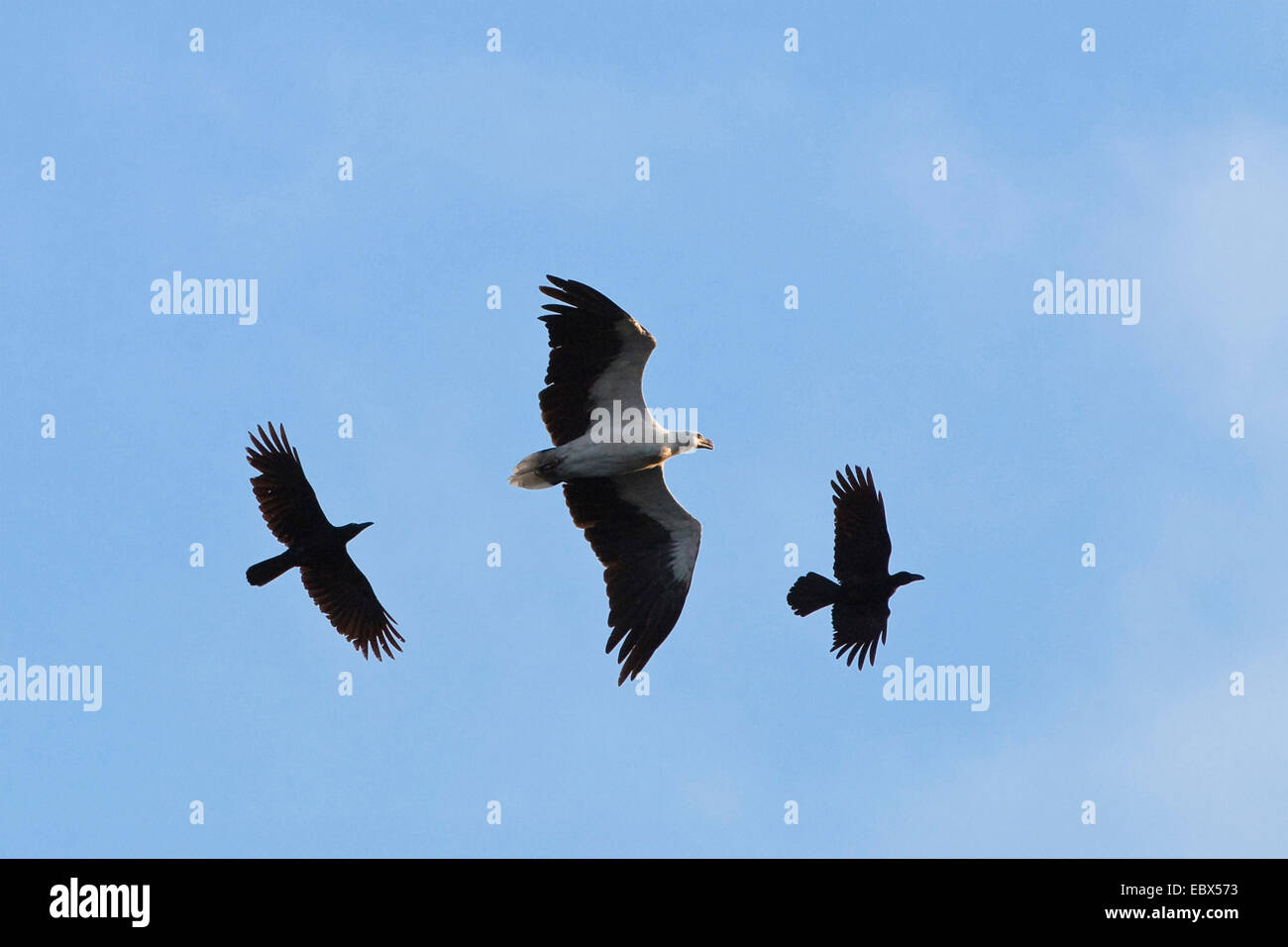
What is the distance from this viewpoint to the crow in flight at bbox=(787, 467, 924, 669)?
72.9 feet

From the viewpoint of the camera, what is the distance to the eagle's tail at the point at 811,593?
72.4 feet

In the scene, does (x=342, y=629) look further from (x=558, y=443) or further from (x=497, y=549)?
(x=558, y=443)

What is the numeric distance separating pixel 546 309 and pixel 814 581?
4.94 m

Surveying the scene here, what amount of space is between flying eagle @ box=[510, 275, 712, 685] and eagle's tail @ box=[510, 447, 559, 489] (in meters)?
0.01

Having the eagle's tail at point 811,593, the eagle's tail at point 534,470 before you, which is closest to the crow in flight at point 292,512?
the eagle's tail at point 534,470

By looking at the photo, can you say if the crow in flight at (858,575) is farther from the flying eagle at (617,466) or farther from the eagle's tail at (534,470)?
the eagle's tail at (534,470)

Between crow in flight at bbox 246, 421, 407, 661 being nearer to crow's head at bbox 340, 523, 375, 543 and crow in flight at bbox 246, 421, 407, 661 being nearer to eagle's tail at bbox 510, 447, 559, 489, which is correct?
crow's head at bbox 340, 523, 375, 543

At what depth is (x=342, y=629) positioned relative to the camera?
79.6 ft

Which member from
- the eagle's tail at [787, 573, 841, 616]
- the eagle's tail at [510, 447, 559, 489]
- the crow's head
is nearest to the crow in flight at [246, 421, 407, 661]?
the crow's head

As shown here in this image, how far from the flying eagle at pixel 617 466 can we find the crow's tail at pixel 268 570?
3.44m

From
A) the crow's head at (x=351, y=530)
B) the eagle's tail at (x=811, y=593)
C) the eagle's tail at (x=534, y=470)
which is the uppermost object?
the eagle's tail at (x=534, y=470)
